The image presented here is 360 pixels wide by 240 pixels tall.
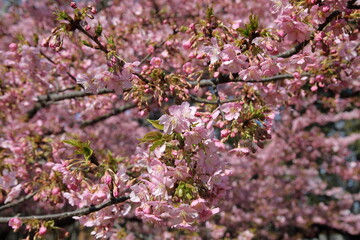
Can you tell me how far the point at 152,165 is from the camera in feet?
6.04

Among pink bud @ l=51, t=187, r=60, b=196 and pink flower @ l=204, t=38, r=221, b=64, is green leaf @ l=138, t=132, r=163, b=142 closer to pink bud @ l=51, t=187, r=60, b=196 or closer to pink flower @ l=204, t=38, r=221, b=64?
pink flower @ l=204, t=38, r=221, b=64

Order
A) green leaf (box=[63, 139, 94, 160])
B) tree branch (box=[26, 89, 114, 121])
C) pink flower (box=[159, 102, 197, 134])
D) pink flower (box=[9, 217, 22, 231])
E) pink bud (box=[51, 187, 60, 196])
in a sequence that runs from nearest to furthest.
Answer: pink flower (box=[159, 102, 197, 134]), green leaf (box=[63, 139, 94, 160]), pink flower (box=[9, 217, 22, 231]), pink bud (box=[51, 187, 60, 196]), tree branch (box=[26, 89, 114, 121])

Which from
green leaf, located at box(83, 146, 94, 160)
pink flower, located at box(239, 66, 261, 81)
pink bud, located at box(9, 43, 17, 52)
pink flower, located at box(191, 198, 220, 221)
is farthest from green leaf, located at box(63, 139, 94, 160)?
pink bud, located at box(9, 43, 17, 52)

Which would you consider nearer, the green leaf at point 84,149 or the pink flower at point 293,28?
the green leaf at point 84,149

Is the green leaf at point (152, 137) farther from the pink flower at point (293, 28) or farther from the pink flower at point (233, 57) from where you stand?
the pink flower at point (293, 28)

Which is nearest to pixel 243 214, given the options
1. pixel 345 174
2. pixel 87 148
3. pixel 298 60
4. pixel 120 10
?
pixel 345 174

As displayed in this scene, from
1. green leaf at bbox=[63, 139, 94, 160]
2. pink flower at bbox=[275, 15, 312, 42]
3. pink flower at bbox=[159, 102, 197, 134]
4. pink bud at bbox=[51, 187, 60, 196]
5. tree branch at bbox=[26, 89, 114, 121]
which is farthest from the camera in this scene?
tree branch at bbox=[26, 89, 114, 121]

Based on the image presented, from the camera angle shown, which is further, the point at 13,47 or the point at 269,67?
the point at 13,47

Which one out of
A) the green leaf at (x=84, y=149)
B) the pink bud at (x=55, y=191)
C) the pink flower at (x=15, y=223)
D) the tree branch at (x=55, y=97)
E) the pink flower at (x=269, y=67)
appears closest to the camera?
the green leaf at (x=84, y=149)

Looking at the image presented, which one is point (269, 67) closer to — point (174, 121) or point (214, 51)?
point (214, 51)

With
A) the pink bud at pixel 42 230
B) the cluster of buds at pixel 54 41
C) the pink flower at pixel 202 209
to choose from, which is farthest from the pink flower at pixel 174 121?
the pink bud at pixel 42 230

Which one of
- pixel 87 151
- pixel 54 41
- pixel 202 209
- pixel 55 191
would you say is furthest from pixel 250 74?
pixel 55 191

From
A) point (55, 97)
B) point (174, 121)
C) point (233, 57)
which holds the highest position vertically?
point (55, 97)

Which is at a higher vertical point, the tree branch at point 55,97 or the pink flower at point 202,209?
the tree branch at point 55,97
